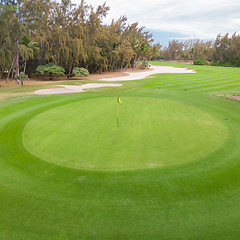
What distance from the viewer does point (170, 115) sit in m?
11.4

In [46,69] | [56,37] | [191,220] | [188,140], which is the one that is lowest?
[191,220]

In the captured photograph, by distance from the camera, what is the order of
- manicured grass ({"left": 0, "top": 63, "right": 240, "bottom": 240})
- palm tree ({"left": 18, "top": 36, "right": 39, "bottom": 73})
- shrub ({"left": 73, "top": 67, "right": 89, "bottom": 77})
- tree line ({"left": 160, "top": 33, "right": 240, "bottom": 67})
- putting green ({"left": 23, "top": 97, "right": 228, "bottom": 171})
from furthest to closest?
tree line ({"left": 160, "top": 33, "right": 240, "bottom": 67}), shrub ({"left": 73, "top": 67, "right": 89, "bottom": 77}), palm tree ({"left": 18, "top": 36, "right": 39, "bottom": 73}), putting green ({"left": 23, "top": 97, "right": 228, "bottom": 171}), manicured grass ({"left": 0, "top": 63, "right": 240, "bottom": 240})

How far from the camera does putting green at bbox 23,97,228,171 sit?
21.9ft

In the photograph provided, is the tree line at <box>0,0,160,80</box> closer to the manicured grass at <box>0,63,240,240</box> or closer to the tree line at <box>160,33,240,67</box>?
the manicured grass at <box>0,63,240,240</box>

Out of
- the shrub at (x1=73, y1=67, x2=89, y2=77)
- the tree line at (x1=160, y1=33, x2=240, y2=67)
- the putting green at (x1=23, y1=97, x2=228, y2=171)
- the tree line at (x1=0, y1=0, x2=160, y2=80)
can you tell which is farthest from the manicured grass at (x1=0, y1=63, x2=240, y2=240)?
the tree line at (x1=160, y1=33, x2=240, y2=67)

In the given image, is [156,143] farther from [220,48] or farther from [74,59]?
[220,48]

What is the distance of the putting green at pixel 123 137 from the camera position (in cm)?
669

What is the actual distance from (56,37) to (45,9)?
4.28m

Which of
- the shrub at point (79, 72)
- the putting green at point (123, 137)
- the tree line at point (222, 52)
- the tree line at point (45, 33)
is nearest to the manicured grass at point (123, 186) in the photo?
the putting green at point (123, 137)

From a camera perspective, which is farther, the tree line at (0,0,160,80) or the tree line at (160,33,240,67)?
the tree line at (160,33,240,67)

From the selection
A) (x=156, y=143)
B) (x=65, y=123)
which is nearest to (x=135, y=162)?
(x=156, y=143)

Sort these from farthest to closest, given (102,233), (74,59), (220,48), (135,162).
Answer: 1. (220,48)
2. (74,59)
3. (135,162)
4. (102,233)

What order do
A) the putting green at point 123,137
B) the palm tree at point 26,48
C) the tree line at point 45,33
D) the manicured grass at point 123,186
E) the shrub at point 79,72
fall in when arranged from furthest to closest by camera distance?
the shrub at point 79,72 < the palm tree at point 26,48 < the tree line at point 45,33 < the putting green at point 123,137 < the manicured grass at point 123,186

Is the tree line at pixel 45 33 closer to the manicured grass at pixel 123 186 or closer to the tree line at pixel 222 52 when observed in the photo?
the manicured grass at pixel 123 186
